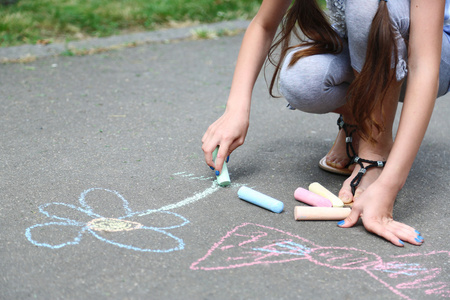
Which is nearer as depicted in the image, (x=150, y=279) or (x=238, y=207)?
(x=150, y=279)

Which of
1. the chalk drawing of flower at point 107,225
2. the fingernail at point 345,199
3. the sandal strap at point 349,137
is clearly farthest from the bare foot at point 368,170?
the chalk drawing of flower at point 107,225

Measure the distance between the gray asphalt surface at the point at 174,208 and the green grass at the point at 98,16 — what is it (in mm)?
924

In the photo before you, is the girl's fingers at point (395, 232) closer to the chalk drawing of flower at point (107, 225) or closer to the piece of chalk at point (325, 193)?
the piece of chalk at point (325, 193)

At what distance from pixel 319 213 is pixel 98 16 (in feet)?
10.3

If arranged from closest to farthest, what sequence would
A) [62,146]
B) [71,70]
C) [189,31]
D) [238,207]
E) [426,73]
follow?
1. [426,73]
2. [238,207]
3. [62,146]
4. [71,70]
5. [189,31]

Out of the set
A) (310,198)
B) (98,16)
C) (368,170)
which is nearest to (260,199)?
(310,198)

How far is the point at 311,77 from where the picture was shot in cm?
191

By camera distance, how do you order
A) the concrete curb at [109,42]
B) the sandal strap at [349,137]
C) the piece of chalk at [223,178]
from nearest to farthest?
the piece of chalk at [223,178], the sandal strap at [349,137], the concrete curb at [109,42]

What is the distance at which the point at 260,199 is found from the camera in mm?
1803

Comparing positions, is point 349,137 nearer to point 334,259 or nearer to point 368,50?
point 368,50

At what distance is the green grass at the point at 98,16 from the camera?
12.8 feet

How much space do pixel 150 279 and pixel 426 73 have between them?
1.00 meters

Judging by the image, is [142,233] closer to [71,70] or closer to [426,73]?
[426,73]

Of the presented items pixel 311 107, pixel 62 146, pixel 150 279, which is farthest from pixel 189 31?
pixel 150 279
